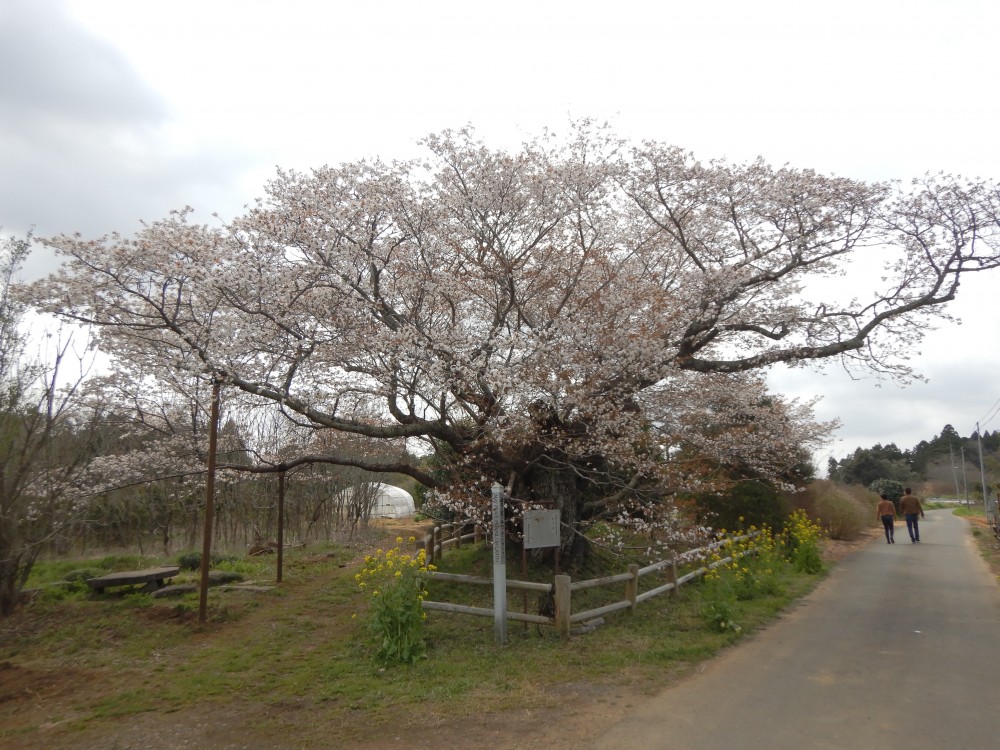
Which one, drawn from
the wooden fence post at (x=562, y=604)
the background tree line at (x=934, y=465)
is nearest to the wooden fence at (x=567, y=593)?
the wooden fence post at (x=562, y=604)

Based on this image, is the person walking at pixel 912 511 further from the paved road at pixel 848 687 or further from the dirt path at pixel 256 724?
the dirt path at pixel 256 724

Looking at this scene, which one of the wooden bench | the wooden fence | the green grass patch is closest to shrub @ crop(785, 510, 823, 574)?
the green grass patch

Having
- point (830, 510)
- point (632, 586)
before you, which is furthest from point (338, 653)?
point (830, 510)

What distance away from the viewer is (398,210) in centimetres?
1014

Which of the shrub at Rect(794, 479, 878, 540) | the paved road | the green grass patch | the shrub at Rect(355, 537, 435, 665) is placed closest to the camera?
the paved road

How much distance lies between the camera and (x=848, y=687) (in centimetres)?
618

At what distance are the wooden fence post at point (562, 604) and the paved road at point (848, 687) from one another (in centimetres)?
183

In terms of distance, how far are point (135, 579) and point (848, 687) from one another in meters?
9.94

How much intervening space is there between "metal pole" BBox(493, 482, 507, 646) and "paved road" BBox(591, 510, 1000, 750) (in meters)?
2.37

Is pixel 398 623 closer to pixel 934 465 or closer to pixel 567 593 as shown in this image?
pixel 567 593

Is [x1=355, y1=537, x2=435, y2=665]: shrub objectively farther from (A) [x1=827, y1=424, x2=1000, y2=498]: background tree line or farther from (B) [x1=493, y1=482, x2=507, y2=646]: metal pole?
(A) [x1=827, y1=424, x2=1000, y2=498]: background tree line

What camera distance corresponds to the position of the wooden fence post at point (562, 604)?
8211 millimetres

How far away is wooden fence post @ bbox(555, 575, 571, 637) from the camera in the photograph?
8.21 metres

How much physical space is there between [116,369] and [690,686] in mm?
9860
